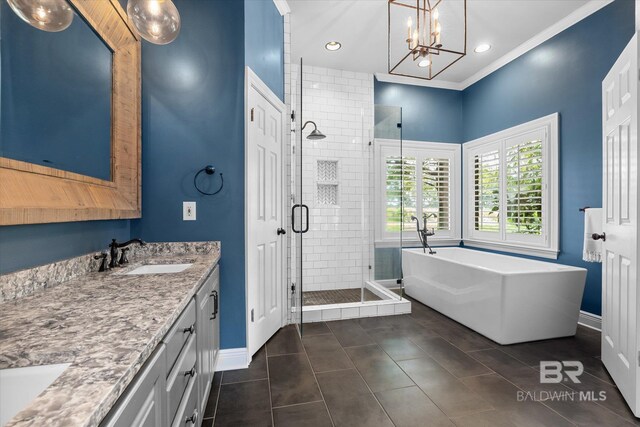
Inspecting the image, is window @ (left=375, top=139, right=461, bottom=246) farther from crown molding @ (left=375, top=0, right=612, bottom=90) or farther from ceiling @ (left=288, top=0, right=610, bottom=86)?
ceiling @ (left=288, top=0, right=610, bottom=86)

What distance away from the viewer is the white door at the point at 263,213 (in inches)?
91.5

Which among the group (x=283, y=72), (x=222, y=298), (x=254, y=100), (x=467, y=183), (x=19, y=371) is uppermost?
(x=283, y=72)

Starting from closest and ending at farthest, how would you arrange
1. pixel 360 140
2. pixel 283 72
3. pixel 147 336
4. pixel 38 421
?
pixel 38 421
pixel 147 336
pixel 283 72
pixel 360 140

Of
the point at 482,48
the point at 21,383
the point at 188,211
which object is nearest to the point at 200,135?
the point at 188,211

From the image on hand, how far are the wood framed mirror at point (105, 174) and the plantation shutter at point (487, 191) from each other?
4239mm

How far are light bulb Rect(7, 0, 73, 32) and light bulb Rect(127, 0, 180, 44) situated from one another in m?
0.23

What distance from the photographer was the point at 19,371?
66 centimetres

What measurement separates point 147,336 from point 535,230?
4.14 meters

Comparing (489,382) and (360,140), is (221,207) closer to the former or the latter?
(489,382)

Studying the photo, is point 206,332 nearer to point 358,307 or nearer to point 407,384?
point 407,384

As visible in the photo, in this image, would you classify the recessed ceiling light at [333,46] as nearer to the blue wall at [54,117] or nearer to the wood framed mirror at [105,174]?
the wood framed mirror at [105,174]

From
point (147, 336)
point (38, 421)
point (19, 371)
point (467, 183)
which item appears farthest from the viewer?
point (467, 183)

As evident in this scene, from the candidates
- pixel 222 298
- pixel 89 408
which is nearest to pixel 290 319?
pixel 222 298

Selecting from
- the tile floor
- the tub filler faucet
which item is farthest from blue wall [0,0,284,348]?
the tub filler faucet
